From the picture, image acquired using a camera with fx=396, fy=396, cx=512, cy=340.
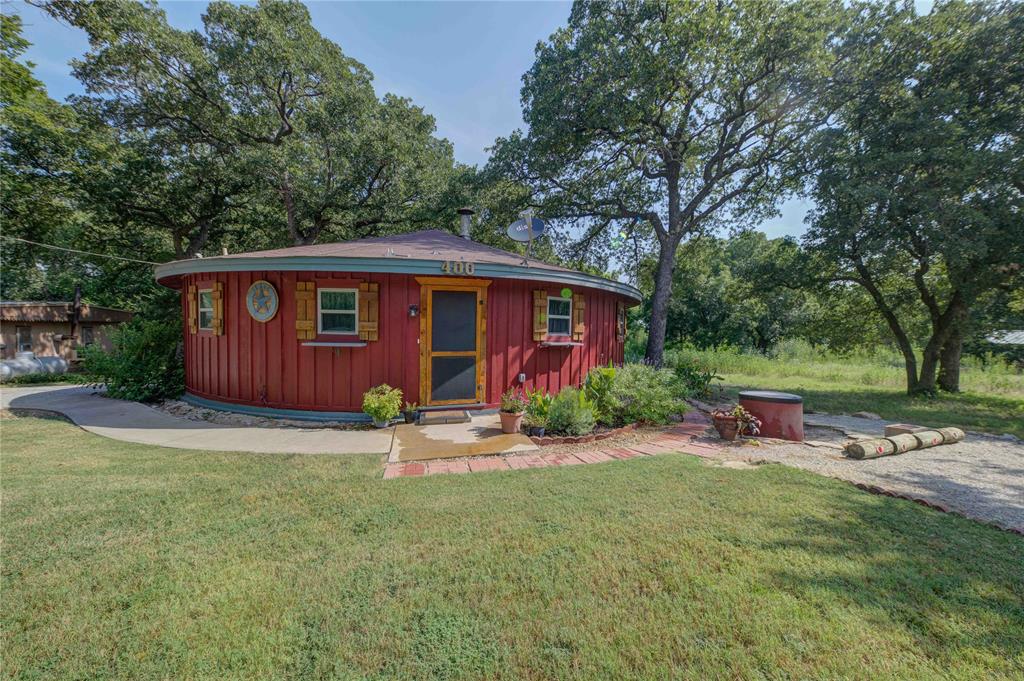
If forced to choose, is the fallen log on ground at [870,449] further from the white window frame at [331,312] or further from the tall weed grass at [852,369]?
the white window frame at [331,312]

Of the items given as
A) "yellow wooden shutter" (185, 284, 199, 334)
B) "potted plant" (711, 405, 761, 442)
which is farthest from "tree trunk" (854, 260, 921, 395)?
"yellow wooden shutter" (185, 284, 199, 334)

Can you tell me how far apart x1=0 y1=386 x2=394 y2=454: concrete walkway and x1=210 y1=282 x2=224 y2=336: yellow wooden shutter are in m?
1.49

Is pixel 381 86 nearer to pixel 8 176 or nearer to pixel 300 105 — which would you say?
pixel 300 105

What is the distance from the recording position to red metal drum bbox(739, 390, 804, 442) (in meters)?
5.51

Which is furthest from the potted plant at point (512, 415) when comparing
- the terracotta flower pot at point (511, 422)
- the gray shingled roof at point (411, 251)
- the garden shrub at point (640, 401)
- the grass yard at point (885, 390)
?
the grass yard at point (885, 390)

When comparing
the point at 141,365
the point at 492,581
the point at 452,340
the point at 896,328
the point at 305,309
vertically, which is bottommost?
the point at 492,581

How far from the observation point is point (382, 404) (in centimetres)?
555

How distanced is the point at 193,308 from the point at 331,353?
10.7 feet

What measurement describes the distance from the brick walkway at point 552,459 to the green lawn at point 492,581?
40cm

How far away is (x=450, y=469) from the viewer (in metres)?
4.07

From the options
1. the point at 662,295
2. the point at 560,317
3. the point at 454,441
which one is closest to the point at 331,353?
the point at 454,441

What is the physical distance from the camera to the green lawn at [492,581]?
1747 mm

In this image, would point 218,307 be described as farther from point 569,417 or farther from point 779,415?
point 779,415

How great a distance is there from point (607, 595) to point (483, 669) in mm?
790
